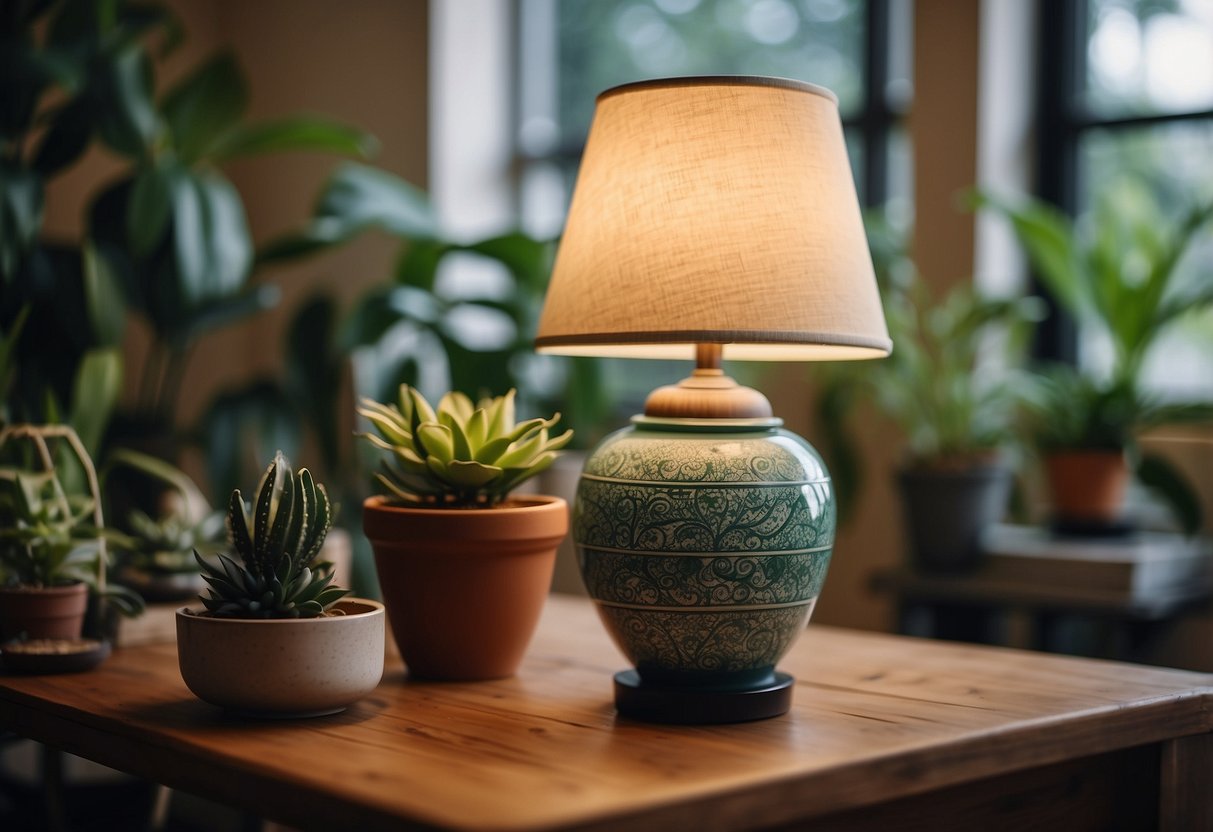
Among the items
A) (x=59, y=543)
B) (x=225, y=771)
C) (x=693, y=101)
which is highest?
(x=693, y=101)

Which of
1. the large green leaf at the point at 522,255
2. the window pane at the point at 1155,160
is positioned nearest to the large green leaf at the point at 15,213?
the large green leaf at the point at 522,255

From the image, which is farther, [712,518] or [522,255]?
[522,255]

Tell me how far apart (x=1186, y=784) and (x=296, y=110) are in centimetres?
340

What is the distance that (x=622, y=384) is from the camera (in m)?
3.46

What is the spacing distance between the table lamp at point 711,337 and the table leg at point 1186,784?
347mm

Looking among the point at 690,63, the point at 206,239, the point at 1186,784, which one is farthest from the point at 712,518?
the point at 690,63

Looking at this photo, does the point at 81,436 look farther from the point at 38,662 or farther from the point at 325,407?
the point at 325,407

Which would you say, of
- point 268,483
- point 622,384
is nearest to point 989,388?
point 622,384

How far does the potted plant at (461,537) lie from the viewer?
4.02 ft

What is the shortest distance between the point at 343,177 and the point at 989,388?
1405 mm

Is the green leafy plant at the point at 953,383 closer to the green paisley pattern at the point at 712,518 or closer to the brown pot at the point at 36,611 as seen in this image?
the green paisley pattern at the point at 712,518

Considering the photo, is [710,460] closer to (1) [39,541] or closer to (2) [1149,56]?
(1) [39,541]

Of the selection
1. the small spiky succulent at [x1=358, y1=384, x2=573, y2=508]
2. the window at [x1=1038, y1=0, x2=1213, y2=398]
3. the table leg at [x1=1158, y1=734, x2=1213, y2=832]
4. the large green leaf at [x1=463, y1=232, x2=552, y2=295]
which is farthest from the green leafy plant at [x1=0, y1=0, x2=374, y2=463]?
the table leg at [x1=1158, y1=734, x2=1213, y2=832]

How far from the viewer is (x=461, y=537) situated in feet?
3.99
